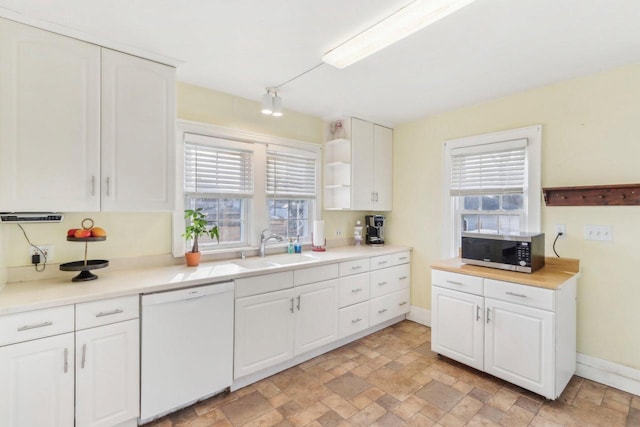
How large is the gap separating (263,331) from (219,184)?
4.54 ft

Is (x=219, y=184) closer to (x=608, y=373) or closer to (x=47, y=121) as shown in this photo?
(x=47, y=121)

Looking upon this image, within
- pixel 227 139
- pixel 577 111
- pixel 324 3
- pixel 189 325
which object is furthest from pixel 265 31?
pixel 577 111

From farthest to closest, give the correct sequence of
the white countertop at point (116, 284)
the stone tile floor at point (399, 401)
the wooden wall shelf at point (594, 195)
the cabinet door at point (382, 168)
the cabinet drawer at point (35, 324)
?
the cabinet door at point (382, 168)
the wooden wall shelf at point (594, 195)
the stone tile floor at point (399, 401)
the white countertop at point (116, 284)
the cabinet drawer at point (35, 324)

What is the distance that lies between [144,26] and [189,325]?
190cm

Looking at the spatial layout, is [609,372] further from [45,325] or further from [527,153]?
[45,325]

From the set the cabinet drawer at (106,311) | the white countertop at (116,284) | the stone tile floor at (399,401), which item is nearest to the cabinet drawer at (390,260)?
the white countertop at (116,284)

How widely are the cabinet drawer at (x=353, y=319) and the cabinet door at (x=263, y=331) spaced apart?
0.60 meters

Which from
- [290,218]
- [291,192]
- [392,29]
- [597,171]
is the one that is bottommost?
[290,218]

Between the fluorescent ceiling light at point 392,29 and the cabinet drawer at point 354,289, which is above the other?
the fluorescent ceiling light at point 392,29

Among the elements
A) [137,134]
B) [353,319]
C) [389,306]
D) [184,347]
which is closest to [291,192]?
[353,319]

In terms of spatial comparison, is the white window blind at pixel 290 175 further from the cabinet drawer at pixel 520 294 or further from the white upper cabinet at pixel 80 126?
the cabinet drawer at pixel 520 294

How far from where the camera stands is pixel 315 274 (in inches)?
107

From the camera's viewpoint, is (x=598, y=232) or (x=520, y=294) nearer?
(x=520, y=294)

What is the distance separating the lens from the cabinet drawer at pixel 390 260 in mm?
3266
